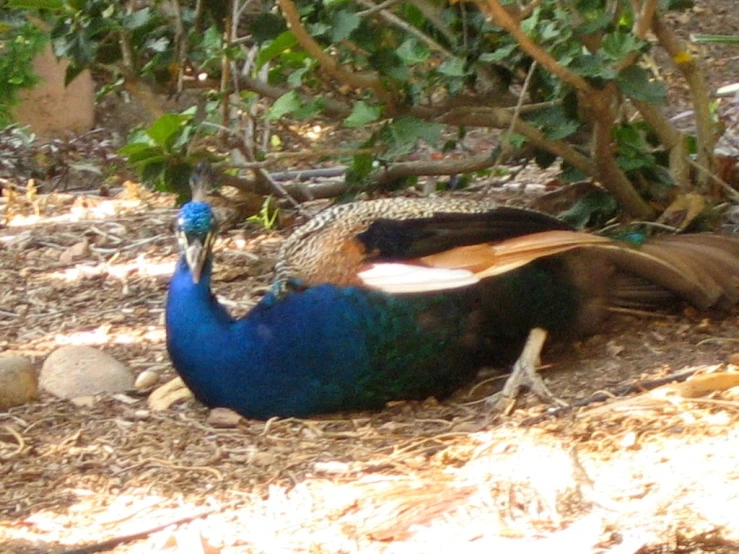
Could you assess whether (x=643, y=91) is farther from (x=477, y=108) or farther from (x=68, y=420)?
(x=68, y=420)

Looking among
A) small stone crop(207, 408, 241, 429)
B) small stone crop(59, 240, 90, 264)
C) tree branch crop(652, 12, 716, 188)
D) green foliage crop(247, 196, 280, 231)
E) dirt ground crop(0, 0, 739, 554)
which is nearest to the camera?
dirt ground crop(0, 0, 739, 554)

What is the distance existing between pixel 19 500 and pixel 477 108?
70.8 inches

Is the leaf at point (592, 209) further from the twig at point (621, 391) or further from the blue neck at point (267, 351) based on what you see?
the blue neck at point (267, 351)

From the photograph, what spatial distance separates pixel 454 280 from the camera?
2645 millimetres

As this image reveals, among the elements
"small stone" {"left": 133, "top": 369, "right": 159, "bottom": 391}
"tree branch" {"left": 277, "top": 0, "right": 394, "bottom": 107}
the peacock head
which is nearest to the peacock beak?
the peacock head

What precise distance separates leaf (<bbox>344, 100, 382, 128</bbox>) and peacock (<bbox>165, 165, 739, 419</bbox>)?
0.32 m

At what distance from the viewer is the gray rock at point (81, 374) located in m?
2.90

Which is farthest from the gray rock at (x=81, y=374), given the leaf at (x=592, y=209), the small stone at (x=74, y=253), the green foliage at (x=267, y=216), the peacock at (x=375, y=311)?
the leaf at (x=592, y=209)

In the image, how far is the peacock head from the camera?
2684 millimetres

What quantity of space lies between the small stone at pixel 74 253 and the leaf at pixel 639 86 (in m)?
1.95

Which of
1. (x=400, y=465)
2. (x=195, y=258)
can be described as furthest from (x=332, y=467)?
(x=195, y=258)

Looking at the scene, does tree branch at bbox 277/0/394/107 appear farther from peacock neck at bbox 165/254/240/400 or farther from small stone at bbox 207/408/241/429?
small stone at bbox 207/408/241/429

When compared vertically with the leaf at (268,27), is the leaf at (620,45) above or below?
below

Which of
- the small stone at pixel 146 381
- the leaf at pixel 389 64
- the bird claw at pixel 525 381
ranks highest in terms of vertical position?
the leaf at pixel 389 64
